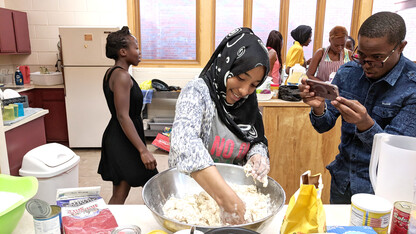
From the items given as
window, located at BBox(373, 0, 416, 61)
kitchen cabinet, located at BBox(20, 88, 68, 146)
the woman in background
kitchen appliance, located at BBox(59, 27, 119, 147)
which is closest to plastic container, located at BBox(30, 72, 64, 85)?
kitchen cabinet, located at BBox(20, 88, 68, 146)

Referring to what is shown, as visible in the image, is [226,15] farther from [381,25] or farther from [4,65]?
[381,25]

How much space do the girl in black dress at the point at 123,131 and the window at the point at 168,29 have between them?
114 inches

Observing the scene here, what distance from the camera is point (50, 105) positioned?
418 centimetres

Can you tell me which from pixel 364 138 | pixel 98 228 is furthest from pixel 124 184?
pixel 364 138

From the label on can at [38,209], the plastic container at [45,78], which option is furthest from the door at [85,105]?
the label on can at [38,209]

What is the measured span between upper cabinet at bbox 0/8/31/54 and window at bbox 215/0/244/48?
2910 mm

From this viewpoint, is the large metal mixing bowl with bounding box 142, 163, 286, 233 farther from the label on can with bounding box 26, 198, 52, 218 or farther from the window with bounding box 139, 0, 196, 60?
the window with bounding box 139, 0, 196, 60

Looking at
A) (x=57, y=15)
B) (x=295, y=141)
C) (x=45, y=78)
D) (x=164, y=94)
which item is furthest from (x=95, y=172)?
(x=57, y=15)

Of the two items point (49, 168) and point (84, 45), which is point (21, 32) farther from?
point (49, 168)

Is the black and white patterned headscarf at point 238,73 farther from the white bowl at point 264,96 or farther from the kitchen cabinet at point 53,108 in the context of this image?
the kitchen cabinet at point 53,108

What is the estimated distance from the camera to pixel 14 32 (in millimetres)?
4121

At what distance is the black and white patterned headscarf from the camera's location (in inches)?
43.4

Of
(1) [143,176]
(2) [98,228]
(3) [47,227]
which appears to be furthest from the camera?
(1) [143,176]

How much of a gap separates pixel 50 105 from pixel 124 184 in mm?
2794
